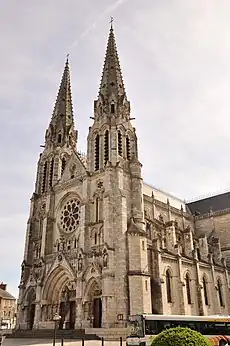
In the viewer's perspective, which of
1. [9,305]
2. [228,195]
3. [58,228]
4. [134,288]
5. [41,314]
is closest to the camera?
[134,288]

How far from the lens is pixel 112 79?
1436 inches

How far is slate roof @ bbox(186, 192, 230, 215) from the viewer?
45.7 m

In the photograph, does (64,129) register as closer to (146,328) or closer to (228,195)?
(228,195)

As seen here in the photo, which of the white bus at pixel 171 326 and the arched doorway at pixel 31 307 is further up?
the arched doorway at pixel 31 307

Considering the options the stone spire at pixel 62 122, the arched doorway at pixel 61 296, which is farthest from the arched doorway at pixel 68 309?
the stone spire at pixel 62 122

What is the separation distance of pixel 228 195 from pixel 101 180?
24213 millimetres

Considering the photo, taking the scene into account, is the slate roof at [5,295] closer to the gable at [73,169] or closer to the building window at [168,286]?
the gable at [73,169]

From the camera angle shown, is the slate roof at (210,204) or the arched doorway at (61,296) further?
the slate roof at (210,204)

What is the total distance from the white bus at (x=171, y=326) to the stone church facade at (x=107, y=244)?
5.99 metres

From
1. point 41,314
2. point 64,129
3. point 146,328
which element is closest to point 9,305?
point 41,314

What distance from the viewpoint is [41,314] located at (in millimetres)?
28422

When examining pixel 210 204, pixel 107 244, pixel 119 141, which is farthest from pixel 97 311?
pixel 210 204

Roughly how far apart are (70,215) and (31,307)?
29.7 feet

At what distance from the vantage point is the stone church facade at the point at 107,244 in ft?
82.5
